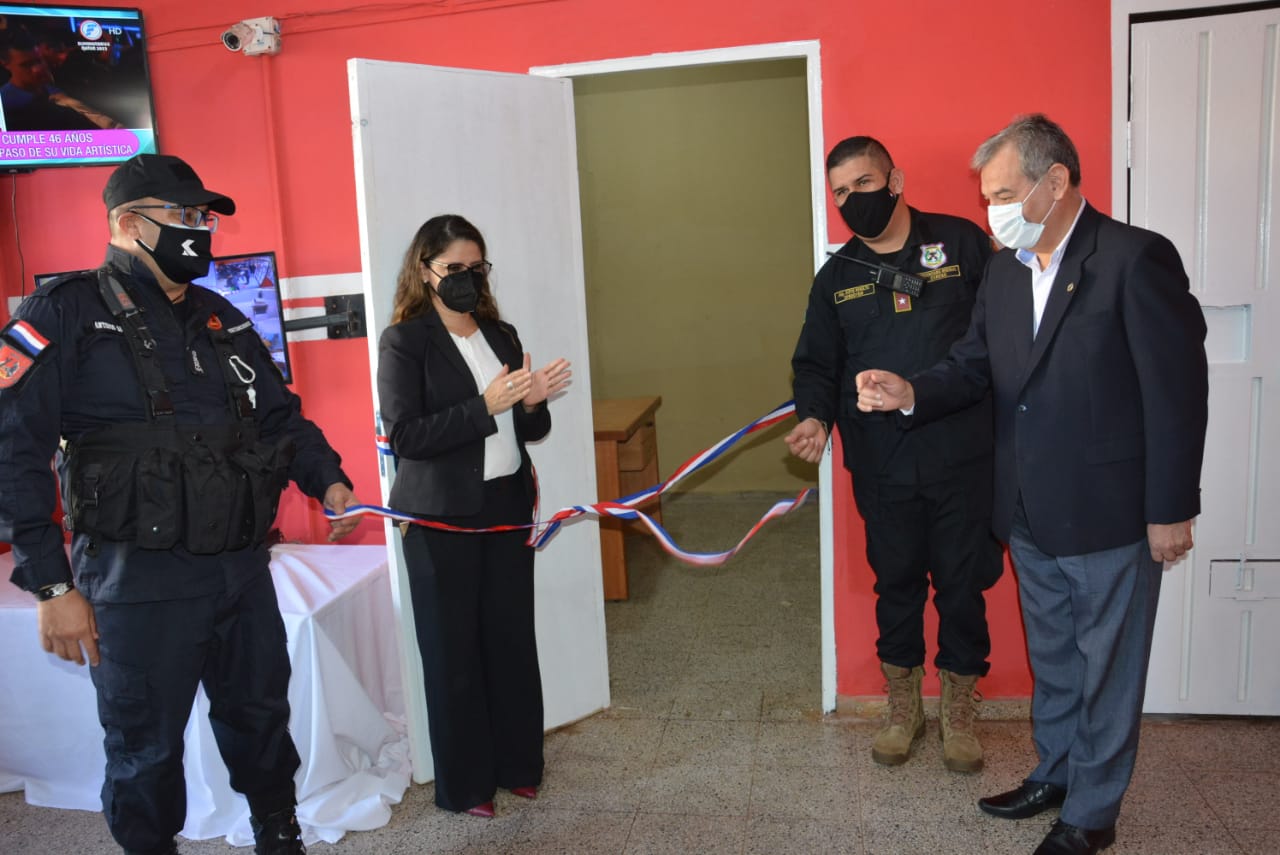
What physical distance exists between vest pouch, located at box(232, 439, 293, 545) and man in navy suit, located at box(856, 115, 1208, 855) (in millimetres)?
1469

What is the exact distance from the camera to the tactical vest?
2.08m

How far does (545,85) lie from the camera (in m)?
3.21

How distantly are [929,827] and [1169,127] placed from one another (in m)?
2.21

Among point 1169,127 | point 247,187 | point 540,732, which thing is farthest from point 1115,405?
point 247,187

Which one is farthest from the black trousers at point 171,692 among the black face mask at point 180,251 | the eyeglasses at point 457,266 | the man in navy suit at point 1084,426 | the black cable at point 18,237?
the black cable at point 18,237

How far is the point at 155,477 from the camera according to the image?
6.86ft

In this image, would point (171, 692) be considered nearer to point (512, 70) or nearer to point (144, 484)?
point (144, 484)

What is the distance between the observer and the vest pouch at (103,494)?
6.79ft

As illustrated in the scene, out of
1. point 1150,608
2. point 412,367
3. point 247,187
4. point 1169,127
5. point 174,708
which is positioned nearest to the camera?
point 174,708

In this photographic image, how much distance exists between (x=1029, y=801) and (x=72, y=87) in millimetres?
3908

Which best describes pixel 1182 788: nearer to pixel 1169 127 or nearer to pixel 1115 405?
pixel 1115 405

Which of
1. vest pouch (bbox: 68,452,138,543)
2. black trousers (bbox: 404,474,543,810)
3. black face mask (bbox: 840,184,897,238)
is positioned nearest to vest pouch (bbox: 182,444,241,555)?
vest pouch (bbox: 68,452,138,543)

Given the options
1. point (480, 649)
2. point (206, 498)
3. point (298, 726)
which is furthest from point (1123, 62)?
point (298, 726)

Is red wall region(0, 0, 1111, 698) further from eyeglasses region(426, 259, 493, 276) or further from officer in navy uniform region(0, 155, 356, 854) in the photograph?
officer in navy uniform region(0, 155, 356, 854)
